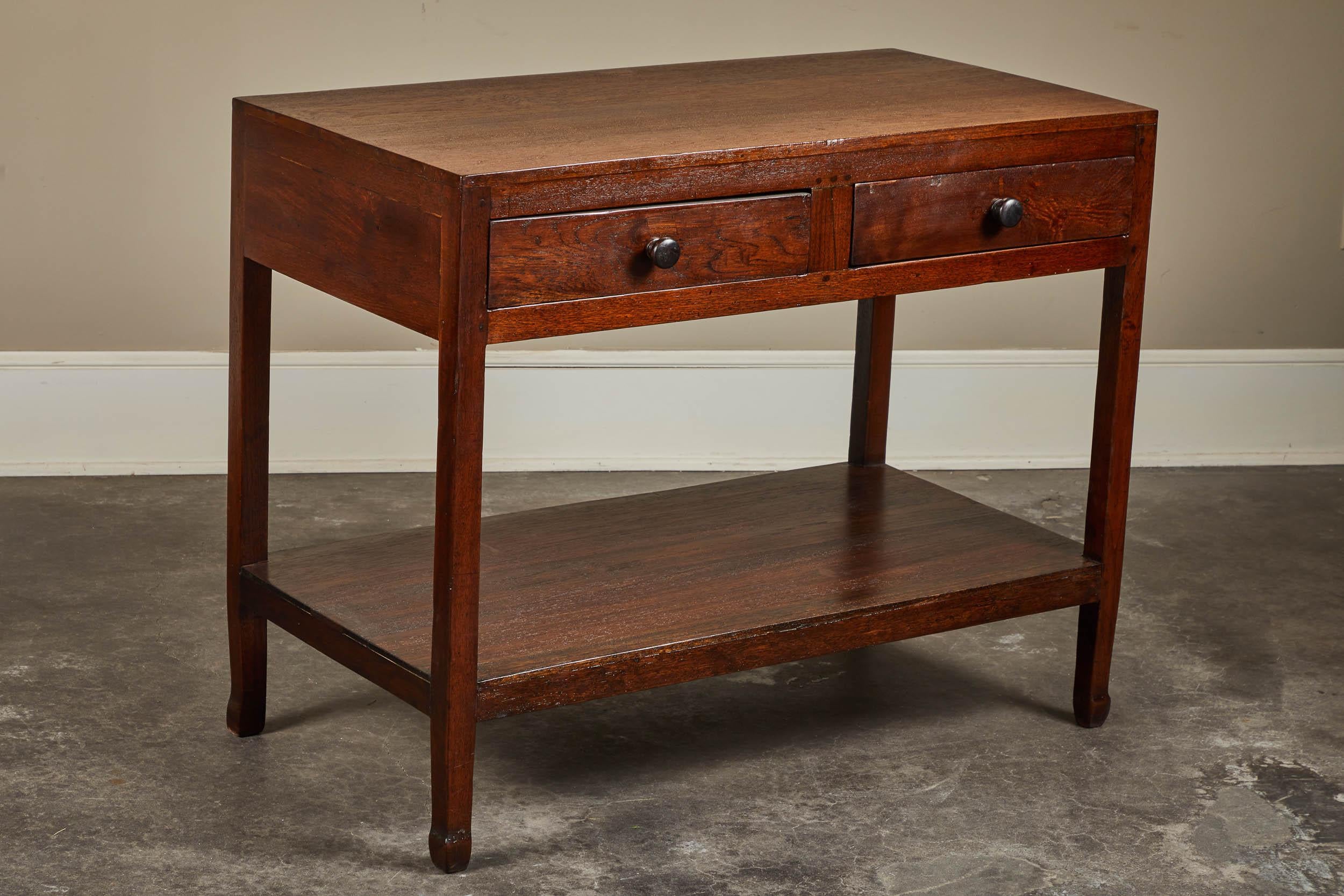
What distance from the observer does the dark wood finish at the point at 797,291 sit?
7.20 feet

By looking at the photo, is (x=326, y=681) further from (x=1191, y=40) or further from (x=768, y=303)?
(x=1191, y=40)

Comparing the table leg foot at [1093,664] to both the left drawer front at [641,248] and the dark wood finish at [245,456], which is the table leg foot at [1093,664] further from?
the dark wood finish at [245,456]

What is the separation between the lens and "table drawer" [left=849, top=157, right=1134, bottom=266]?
7.89 ft

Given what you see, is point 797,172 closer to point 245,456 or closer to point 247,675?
point 245,456

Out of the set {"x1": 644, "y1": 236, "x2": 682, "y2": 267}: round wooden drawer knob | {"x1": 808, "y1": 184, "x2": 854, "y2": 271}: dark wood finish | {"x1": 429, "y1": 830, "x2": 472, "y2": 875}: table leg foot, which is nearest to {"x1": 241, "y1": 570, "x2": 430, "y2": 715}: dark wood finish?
{"x1": 429, "y1": 830, "x2": 472, "y2": 875}: table leg foot

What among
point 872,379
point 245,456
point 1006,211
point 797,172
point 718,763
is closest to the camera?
point 797,172

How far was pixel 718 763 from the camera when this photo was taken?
2729 mm

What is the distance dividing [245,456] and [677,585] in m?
0.65

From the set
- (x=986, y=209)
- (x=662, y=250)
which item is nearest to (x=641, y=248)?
(x=662, y=250)

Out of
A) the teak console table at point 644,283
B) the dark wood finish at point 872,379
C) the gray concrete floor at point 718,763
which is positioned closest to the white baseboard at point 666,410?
the gray concrete floor at point 718,763

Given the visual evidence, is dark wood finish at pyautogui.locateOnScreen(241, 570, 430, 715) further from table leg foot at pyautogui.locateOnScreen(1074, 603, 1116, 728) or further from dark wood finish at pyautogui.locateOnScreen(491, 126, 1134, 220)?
table leg foot at pyautogui.locateOnScreen(1074, 603, 1116, 728)

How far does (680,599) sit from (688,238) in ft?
2.00

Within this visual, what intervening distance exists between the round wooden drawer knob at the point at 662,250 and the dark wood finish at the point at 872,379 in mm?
994

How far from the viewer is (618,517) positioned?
9.77ft
